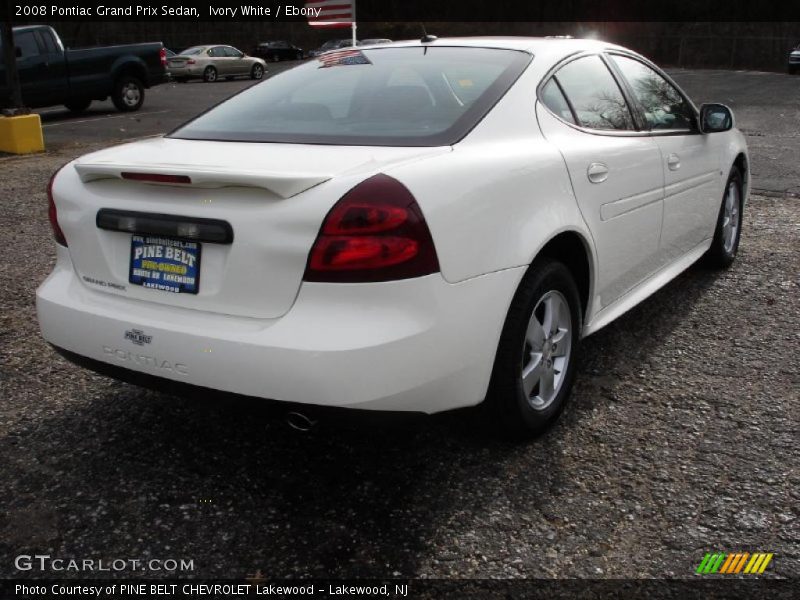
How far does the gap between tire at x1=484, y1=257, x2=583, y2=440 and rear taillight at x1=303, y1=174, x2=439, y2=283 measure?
0.60m

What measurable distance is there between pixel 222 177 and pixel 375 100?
995mm

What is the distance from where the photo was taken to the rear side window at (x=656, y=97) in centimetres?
420

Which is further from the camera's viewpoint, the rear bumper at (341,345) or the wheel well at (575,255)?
the wheel well at (575,255)

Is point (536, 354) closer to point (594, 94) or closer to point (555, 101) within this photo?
point (555, 101)

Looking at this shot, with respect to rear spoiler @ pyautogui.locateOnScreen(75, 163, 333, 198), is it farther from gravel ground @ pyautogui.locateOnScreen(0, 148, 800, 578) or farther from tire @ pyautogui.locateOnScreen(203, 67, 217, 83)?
tire @ pyautogui.locateOnScreen(203, 67, 217, 83)

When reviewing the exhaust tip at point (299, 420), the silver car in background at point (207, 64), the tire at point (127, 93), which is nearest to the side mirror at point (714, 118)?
the exhaust tip at point (299, 420)

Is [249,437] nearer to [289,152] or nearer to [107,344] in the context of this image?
[107,344]

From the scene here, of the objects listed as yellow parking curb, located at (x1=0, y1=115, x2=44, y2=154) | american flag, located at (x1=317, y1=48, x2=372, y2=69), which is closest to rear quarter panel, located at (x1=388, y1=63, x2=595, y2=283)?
american flag, located at (x1=317, y1=48, x2=372, y2=69)

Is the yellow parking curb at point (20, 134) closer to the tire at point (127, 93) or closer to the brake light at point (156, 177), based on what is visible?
the tire at point (127, 93)

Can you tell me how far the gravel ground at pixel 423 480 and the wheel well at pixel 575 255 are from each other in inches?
20.0

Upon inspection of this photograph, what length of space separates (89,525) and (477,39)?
104 inches

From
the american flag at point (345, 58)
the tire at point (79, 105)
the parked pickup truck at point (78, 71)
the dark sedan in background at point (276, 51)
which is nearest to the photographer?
the american flag at point (345, 58)

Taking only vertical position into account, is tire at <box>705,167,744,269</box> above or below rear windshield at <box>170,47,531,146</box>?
below

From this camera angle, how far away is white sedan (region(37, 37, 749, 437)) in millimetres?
2482
